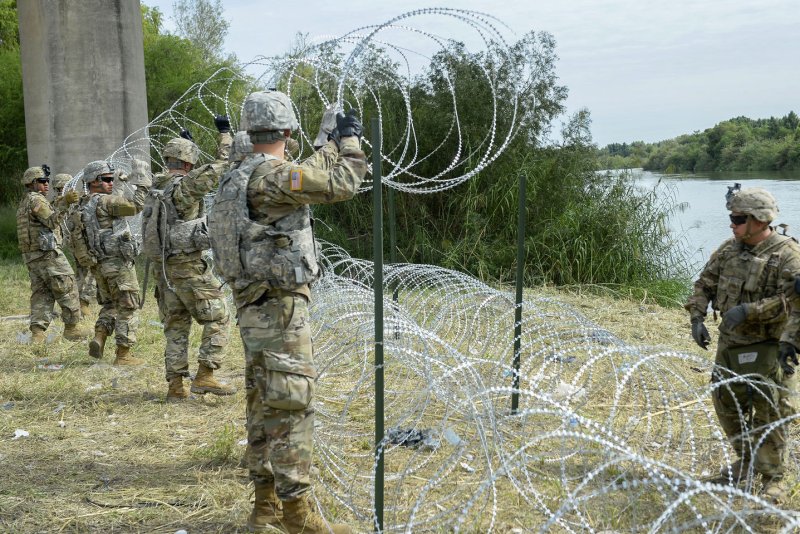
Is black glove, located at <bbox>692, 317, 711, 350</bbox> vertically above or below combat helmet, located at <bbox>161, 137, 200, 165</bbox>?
below

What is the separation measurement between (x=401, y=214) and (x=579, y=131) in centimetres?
301

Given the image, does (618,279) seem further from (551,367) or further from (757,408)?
(757,408)

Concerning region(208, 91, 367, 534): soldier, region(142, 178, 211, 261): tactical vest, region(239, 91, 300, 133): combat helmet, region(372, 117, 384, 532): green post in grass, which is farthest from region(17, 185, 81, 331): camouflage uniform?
region(372, 117, 384, 532): green post in grass

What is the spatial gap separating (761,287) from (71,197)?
6.53m

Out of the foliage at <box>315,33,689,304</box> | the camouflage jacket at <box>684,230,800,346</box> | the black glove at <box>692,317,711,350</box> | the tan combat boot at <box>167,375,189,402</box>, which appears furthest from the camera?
the foliage at <box>315,33,689,304</box>

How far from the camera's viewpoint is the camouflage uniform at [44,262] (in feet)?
25.8

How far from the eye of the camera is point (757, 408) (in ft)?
12.9

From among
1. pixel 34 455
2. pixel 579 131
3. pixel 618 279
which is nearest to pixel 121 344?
pixel 34 455

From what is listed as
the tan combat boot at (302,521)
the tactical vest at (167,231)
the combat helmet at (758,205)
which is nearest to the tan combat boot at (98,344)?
the tactical vest at (167,231)

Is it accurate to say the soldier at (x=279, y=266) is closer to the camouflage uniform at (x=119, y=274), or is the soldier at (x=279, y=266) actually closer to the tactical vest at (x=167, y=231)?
the tactical vest at (x=167, y=231)

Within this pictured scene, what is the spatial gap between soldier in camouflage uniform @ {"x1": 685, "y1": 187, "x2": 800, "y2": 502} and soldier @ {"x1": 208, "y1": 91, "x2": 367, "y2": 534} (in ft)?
6.62

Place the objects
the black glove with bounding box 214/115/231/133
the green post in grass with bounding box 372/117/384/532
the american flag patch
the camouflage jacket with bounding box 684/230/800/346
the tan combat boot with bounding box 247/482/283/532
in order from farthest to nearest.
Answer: the black glove with bounding box 214/115/231/133, the camouflage jacket with bounding box 684/230/800/346, the tan combat boot with bounding box 247/482/283/532, the american flag patch, the green post in grass with bounding box 372/117/384/532

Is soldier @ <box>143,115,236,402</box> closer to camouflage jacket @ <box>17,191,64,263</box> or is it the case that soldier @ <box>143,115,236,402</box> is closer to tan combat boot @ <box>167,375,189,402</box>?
tan combat boot @ <box>167,375,189,402</box>

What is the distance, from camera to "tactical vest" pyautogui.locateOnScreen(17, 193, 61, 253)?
789 centimetres
